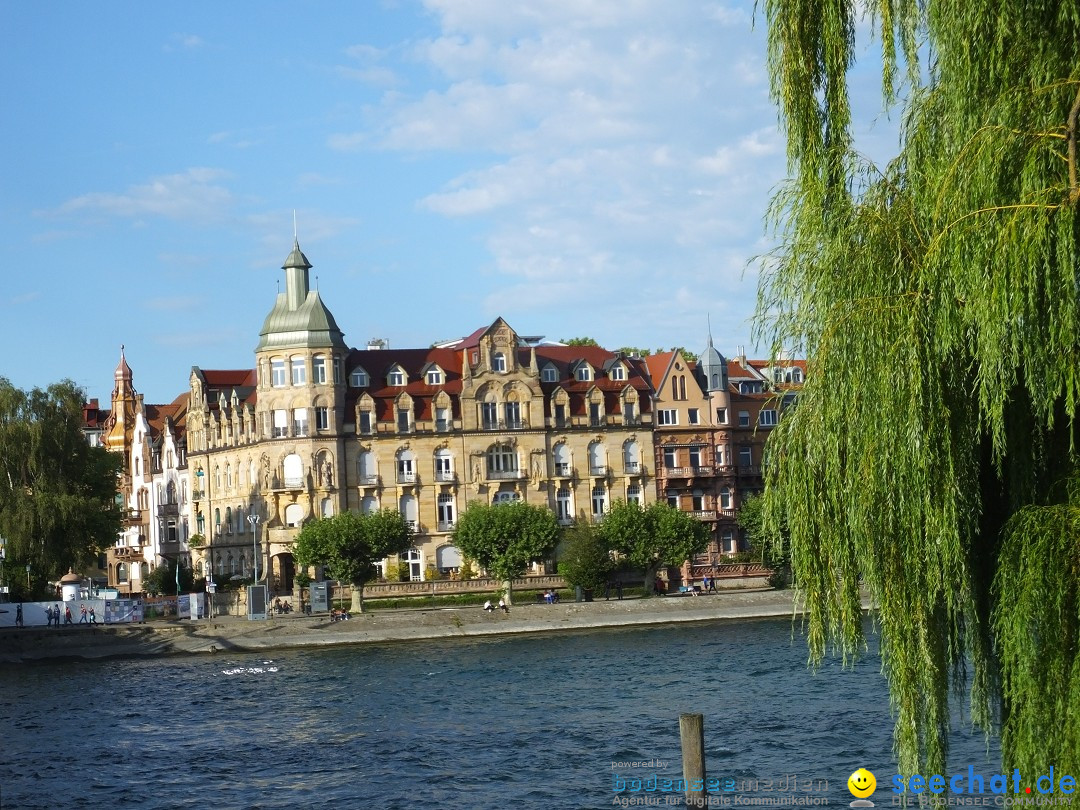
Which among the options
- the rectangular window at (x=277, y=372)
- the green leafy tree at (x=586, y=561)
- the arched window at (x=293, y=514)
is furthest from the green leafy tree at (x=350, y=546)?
the rectangular window at (x=277, y=372)

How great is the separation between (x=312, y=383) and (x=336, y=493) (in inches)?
320

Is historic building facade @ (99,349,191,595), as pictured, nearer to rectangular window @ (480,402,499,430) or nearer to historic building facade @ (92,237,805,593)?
historic building facade @ (92,237,805,593)

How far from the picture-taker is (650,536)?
9294 centimetres

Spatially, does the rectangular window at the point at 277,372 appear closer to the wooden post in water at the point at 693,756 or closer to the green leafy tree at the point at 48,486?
the green leafy tree at the point at 48,486

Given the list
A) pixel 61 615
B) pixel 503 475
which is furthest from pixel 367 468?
pixel 61 615

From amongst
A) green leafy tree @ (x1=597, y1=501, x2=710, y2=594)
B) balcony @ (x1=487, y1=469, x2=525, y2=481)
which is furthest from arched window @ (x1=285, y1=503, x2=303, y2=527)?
green leafy tree @ (x1=597, y1=501, x2=710, y2=594)

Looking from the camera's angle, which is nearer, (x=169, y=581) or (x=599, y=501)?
(x=599, y=501)

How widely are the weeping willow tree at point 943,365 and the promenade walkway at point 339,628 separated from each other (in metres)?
61.6

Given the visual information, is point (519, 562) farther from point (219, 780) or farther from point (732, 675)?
point (219, 780)

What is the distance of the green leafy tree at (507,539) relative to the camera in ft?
294

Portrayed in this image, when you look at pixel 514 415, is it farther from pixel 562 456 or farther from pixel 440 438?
pixel 440 438

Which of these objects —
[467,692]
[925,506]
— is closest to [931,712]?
[925,506]

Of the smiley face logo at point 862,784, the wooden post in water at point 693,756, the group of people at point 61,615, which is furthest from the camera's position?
the group of people at point 61,615

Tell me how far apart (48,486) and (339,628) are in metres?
22.9
